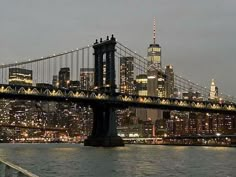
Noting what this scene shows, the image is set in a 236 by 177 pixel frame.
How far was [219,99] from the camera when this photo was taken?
152m

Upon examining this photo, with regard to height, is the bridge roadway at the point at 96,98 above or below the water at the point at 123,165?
above

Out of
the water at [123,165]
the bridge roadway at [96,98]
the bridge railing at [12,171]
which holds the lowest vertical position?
the water at [123,165]

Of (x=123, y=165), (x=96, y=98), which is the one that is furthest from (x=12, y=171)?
(x=96, y=98)

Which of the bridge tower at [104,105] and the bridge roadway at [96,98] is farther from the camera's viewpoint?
the bridge tower at [104,105]

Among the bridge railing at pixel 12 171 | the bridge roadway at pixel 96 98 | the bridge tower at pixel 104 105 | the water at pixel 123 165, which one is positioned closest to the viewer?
the bridge railing at pixel 12 171

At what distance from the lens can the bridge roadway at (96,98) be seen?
340 feet

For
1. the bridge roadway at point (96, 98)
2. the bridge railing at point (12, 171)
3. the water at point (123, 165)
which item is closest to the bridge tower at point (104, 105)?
the bridge roadway at point (96, 98)

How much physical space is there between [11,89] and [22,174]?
95433mm

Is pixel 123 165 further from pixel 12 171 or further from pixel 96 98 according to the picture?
pixel 96 98

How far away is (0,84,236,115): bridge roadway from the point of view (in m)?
104

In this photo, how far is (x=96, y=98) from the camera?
361 ft

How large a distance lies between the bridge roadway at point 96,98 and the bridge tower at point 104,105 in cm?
152

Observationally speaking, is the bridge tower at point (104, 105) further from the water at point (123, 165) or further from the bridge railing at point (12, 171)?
the bridge railing at point (12, 171)

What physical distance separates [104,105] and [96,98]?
2320 millimetres
